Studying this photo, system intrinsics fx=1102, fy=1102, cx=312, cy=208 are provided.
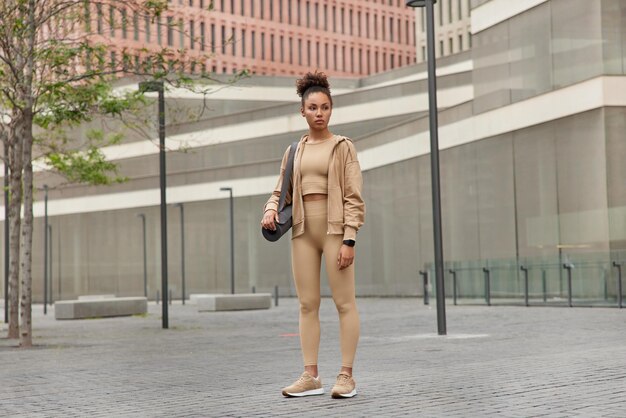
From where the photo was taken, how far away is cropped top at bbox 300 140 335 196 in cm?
792

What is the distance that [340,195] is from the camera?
789cm

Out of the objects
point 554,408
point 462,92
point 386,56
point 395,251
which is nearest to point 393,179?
point 395,251

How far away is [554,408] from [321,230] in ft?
6.75

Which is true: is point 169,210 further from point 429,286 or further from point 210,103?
point 429,286

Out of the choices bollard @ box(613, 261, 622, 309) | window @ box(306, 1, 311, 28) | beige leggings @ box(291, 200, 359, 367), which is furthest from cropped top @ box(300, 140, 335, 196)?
window @ box(306, 1, 311, 28)

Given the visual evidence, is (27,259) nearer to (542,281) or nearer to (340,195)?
(340,195)

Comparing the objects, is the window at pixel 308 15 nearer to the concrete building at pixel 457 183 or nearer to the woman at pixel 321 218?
the concrete building at pixel 457 183

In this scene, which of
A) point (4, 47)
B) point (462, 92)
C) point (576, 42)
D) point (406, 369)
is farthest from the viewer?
point (462, 92)

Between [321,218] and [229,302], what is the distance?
84.3 feet

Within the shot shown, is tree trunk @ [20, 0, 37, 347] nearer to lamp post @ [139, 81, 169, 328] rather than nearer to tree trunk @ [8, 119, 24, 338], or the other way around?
tree trunk @ [8, 119, 24, 338]

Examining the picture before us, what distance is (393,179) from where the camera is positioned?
143 feet

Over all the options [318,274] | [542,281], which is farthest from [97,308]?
[318,274]

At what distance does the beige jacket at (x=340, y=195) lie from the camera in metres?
7.83

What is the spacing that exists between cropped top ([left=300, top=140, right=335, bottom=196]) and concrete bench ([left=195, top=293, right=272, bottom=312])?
2519 centimetres
